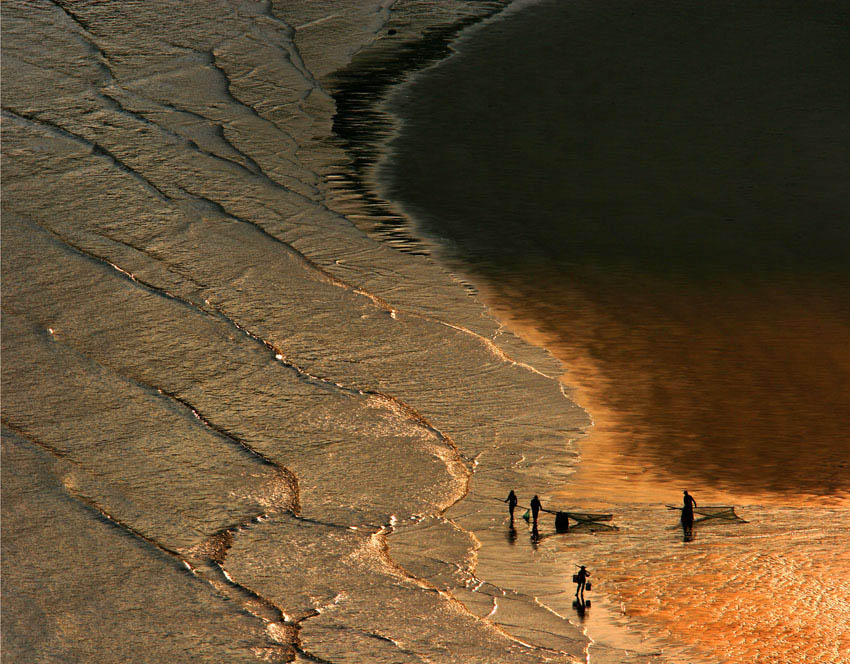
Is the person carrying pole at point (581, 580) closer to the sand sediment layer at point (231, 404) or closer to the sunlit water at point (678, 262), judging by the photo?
the sunlit water at point (678, 262)

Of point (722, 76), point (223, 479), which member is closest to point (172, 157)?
point (223, 479)

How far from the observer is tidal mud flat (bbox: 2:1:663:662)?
636 centimetres

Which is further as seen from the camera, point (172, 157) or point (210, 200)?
point (172, 157)

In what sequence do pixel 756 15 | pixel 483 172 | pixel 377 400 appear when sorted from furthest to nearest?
pixel 756 15
pixel 483 172
pixel 377 400

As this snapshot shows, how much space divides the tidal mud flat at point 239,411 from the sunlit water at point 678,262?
1.99 feet

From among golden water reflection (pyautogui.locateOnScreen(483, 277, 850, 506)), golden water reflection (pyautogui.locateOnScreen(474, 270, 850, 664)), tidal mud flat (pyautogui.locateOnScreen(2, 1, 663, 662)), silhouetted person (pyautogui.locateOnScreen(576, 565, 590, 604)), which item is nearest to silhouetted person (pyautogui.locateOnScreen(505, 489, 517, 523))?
tidal mud flat (pyautogui.locateOnScreen(2, 1, 663, 662))

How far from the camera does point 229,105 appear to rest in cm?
1506

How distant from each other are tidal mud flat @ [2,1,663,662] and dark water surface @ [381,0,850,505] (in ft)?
2.71

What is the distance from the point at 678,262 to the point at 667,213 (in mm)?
1425

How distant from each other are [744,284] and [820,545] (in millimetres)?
5033

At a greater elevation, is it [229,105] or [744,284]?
[229,105]

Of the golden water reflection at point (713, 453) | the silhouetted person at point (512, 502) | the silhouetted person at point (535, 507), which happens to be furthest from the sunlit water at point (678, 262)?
the silhouetted person at point (512, 502)

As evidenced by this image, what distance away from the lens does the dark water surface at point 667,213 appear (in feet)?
29.9

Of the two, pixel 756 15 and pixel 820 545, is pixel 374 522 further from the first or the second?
pixel 756 15
